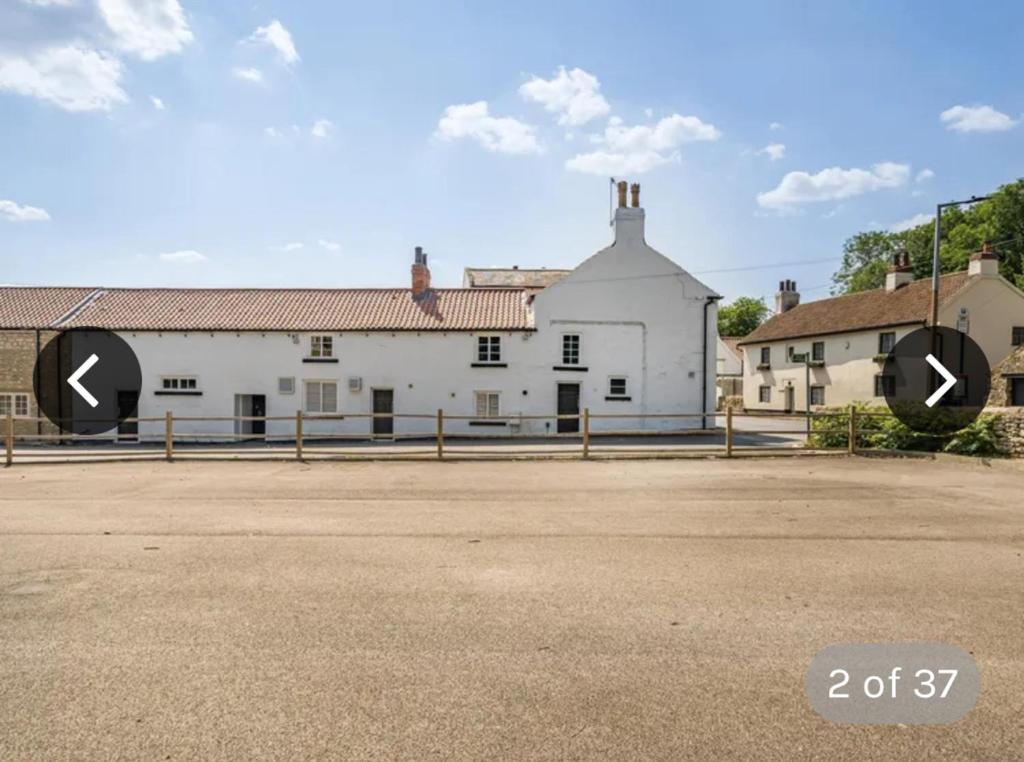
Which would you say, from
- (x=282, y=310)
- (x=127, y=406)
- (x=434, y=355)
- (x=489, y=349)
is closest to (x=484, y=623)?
(x=434, y=355)

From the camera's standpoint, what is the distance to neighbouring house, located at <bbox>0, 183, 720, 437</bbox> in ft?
91.9

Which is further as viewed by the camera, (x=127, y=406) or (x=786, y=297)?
(x=786, y=297)

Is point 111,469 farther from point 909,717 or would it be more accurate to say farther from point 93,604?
point 909,717

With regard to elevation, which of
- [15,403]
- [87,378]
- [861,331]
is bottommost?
[15,403]

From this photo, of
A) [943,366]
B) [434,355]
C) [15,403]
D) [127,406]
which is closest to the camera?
[15,403]

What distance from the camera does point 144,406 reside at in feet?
91.8

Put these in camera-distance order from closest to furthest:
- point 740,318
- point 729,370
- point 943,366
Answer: point 943,366
point 729,370
point 740,318

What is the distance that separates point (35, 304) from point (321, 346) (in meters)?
14.0

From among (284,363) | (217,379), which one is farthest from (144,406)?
(284,363)

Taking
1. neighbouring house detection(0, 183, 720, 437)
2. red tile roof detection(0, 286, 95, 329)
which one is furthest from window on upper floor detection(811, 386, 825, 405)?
red tile roof detection(0, 286, 95, 329)

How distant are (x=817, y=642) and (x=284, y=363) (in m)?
26.4

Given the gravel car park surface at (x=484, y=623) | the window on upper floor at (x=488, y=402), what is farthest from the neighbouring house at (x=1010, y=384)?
the window on upper floor at (x=488, y=402)

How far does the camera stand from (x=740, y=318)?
8488 centimetres

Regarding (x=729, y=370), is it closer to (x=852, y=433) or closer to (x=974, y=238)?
(x=974, y=238)
